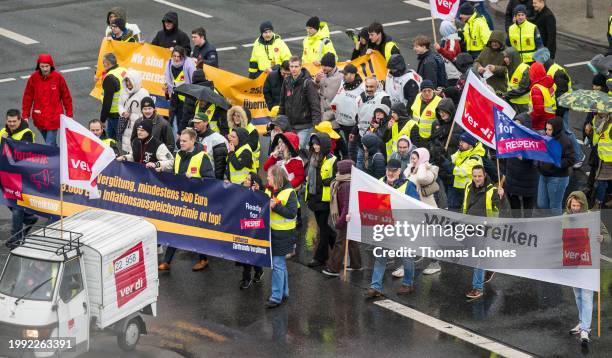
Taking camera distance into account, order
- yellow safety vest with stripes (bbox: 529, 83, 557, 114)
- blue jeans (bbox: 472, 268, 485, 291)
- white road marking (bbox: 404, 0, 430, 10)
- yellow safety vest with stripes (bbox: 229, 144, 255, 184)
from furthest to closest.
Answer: white road marking (bbox: 404, 0, 430, 10) → yellow safety vest with stripes (bbox: 529, 83, 557, 114) → yellow safety vest with stripes (bbox: 229, 144, 255, 184) → blue jeans (bbox: 472, 268, 485, 291)

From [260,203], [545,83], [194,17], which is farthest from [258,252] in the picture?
[194,17]

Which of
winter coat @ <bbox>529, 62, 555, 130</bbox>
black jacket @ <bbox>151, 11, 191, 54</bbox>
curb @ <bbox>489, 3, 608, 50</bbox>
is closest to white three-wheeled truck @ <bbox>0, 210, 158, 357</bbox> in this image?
winter coat @ <bbox>529, 62, 555, 130</bbox>

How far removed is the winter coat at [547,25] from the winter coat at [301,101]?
5.91 meters

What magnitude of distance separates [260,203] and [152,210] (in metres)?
1.85

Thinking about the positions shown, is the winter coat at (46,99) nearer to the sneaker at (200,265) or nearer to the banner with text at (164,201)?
the banner with text at (164,201)

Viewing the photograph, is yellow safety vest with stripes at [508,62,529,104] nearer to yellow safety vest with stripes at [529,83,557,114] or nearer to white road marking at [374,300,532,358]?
yellow safety vest with stripes at [529,83,557,114]

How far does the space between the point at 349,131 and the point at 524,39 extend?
13.2ft

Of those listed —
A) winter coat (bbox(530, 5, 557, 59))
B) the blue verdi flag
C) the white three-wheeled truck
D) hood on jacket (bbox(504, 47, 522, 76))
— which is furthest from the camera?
winter coat (bbox(530, 5, 557, 59))

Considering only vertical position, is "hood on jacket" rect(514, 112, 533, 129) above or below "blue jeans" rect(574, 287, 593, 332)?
above

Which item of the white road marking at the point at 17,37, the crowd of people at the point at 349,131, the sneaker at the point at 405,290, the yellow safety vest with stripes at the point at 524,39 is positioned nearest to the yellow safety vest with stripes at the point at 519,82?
the crowd of people at the point at 349,131

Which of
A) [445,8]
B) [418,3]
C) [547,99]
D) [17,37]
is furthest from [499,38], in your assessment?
[17,37]

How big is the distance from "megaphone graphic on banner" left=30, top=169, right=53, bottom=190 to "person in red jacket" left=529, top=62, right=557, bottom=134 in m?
7.61

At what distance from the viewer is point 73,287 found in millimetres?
13938

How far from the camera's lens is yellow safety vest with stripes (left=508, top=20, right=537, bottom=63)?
22.0m
